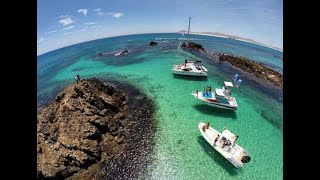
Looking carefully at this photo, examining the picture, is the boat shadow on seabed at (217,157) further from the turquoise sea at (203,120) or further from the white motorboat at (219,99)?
the white motorboat at (219,99)

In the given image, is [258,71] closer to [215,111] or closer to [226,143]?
[215,111]

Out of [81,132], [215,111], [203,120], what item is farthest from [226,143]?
[81,132]

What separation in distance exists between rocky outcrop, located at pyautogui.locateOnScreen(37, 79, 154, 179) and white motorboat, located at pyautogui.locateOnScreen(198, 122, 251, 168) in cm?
975

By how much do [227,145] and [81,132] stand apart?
632 inches

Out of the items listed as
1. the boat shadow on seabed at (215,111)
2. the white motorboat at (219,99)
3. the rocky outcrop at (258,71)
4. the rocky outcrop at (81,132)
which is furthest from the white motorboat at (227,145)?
the rocky outcrop at (258,71)

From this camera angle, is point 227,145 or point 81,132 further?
point 81,132

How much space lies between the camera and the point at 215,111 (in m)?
33.0

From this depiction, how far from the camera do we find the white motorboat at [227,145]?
22.7 m

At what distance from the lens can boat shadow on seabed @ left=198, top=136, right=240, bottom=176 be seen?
2267cm

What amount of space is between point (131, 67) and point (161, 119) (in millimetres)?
31062

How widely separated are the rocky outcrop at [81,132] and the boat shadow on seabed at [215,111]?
1046cm

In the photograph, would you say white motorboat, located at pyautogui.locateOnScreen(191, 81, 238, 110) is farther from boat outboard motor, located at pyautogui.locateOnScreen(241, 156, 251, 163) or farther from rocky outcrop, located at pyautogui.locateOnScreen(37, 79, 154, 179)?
rocky outcrop, located at pyautogui.locateOnScreen(37, 79, 154, 179)
